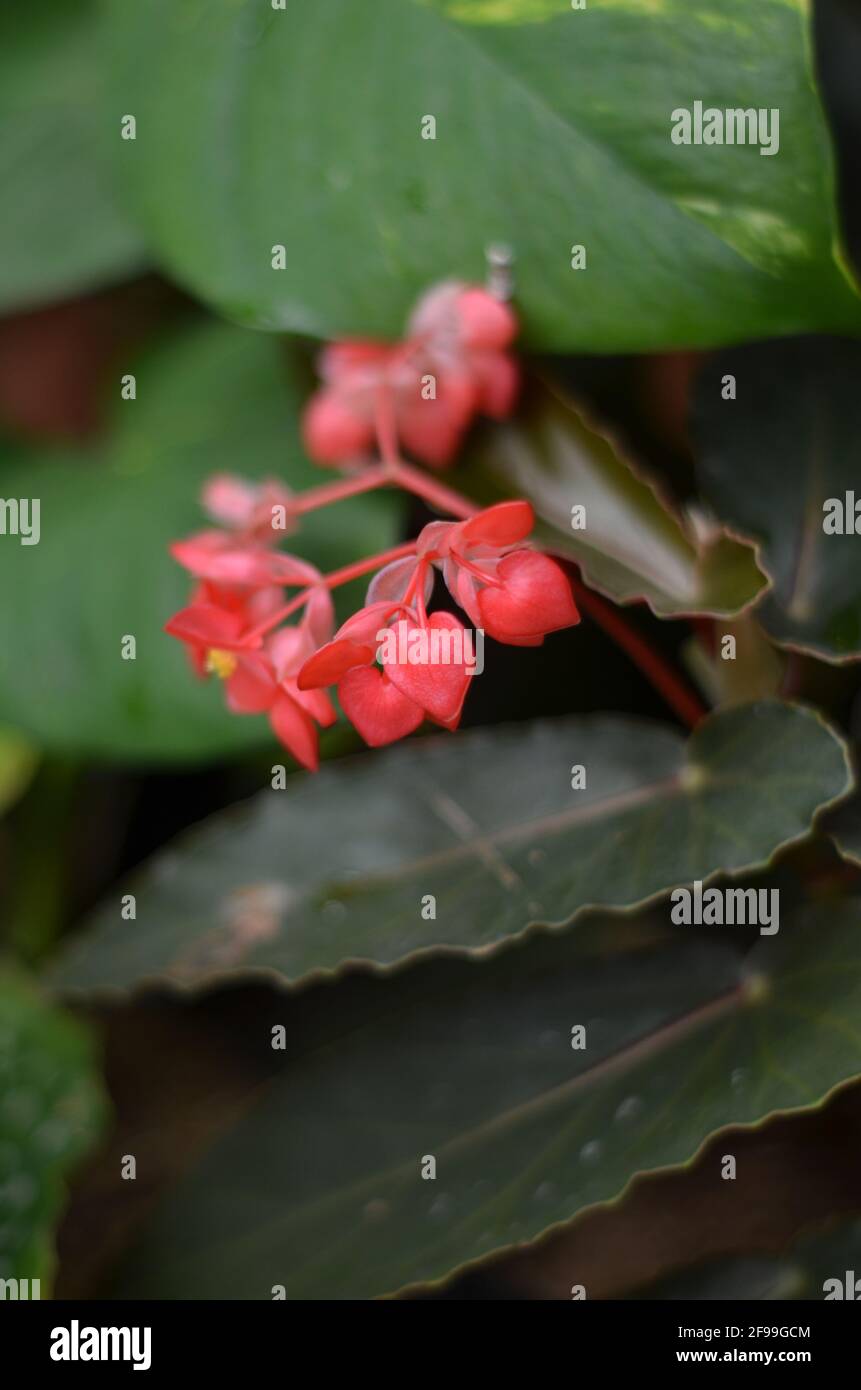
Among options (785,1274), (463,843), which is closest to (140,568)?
(463,843)

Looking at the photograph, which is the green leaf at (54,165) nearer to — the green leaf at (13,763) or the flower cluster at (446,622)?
the green leaf at (13,763)

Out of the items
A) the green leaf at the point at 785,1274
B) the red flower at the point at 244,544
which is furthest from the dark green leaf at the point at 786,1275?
the red flower at the point at 244,544

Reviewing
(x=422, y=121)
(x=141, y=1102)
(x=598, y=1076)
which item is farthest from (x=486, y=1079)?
(x=422, y=121)

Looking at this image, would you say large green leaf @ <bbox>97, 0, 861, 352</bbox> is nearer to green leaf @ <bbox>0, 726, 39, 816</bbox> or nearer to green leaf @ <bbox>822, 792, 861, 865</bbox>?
green leaf @ <bbox>822, 792, 861, 865</bbox>

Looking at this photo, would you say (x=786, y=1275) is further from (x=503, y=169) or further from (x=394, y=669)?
(x=503, y=169)

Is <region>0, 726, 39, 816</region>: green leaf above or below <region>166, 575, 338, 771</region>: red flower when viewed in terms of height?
below

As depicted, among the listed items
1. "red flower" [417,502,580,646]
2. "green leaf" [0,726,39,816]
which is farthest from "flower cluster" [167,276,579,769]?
"green leaf" [0,726,39,816]
